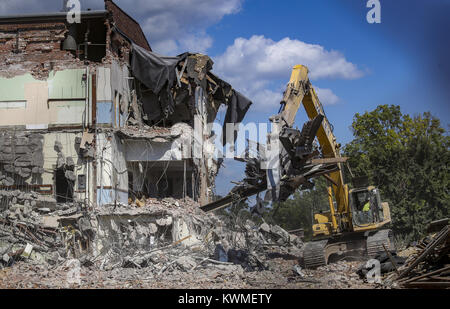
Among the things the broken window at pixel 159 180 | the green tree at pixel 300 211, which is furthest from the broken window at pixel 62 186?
the green tree at pixel 300 211

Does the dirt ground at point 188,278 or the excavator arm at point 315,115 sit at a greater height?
the excavator arm at point 315,115

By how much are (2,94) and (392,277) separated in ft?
60.5

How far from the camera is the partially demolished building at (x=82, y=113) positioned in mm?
22719

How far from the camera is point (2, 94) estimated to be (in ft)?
78.6

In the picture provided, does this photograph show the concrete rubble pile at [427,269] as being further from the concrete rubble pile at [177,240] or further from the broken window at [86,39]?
the broken window at [86,39]

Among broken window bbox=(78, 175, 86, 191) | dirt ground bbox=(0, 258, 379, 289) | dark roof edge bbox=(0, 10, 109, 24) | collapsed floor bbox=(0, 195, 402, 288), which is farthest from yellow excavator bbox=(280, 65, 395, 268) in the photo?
dark roof edge bbox=(0, 10, 109, 24)

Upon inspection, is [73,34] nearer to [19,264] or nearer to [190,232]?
[190,232]

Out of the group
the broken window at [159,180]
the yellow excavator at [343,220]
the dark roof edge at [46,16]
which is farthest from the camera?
the broken window at [159,180]

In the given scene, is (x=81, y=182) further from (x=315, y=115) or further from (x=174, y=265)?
(x=315, y=115)

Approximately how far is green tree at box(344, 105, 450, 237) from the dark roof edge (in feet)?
58.5

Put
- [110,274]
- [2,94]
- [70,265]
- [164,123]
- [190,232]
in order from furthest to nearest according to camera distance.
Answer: [164,123] < [2,94] < [190,232] < [70,265] < [110,274]

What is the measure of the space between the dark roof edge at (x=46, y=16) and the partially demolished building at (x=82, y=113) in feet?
0.15

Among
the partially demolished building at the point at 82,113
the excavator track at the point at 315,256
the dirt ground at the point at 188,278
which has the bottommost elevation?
the dirt ground at the point at 188,278
